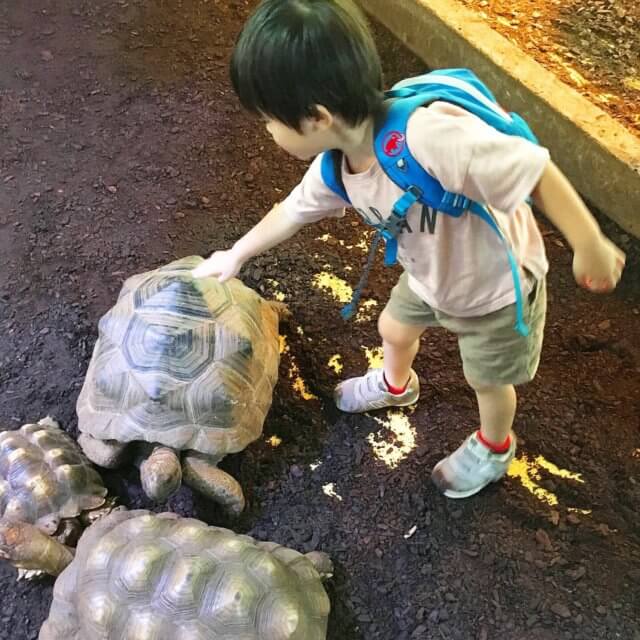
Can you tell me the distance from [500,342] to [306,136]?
575mm

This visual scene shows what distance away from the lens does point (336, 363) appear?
7.23ft

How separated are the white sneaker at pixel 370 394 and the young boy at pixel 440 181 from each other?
0.89 feet

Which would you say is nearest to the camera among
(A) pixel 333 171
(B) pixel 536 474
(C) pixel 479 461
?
(A) pixel 333 171

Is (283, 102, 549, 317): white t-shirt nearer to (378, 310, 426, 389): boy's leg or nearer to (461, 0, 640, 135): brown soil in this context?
(378, 310, 426, 389): boy's leg

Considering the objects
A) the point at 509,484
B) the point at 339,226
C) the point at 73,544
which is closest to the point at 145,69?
the point at 339,226

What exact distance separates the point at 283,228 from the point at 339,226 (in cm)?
98

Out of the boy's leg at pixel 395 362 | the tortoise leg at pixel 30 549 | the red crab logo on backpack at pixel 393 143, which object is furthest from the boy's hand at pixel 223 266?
the tortoise leg at pixel 30 549

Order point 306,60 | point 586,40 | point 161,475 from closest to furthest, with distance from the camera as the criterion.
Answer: point 306,60 < point 161,475 < point 586,40

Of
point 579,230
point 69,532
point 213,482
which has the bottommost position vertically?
point 69,532

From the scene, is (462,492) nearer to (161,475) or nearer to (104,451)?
(161,475)

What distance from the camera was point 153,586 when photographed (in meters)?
1.50

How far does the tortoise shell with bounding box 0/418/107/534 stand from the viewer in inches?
70.6

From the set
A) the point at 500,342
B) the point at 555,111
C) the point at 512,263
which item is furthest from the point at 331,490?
the point at 555,111

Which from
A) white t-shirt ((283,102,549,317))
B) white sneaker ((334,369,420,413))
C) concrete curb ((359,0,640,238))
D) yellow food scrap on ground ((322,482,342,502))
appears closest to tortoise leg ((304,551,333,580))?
yellow food scrap on ground ((322,482,342,502))
